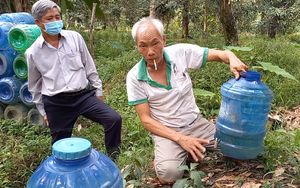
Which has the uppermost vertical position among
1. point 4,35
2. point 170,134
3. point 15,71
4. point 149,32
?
point 149,32

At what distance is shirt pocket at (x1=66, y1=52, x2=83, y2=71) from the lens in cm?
294

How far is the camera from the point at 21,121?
4.23 meters

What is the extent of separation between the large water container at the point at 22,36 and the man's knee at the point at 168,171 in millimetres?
2448

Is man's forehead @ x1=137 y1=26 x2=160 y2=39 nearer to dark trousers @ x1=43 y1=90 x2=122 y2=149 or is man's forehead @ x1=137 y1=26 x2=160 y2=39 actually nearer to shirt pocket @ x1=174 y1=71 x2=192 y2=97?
shirt pocket @ x1=174 y1=71 x2=192 y2=97

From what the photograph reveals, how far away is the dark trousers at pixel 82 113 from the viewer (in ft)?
9.48

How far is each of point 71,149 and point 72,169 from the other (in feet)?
0.42

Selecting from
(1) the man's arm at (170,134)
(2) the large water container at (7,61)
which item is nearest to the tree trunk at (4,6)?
(2) the large water container at (7,61)

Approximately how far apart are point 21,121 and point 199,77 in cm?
290

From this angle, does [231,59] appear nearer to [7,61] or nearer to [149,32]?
[149,32]

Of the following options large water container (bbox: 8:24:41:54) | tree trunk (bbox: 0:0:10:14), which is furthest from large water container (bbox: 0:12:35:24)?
tree trunk (bbox: 0:0:10:14)

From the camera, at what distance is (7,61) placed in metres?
4.10

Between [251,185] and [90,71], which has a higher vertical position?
[90,71]

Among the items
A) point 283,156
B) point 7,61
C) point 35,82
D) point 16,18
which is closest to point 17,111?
point 7,61

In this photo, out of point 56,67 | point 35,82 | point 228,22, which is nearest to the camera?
point 56,67
